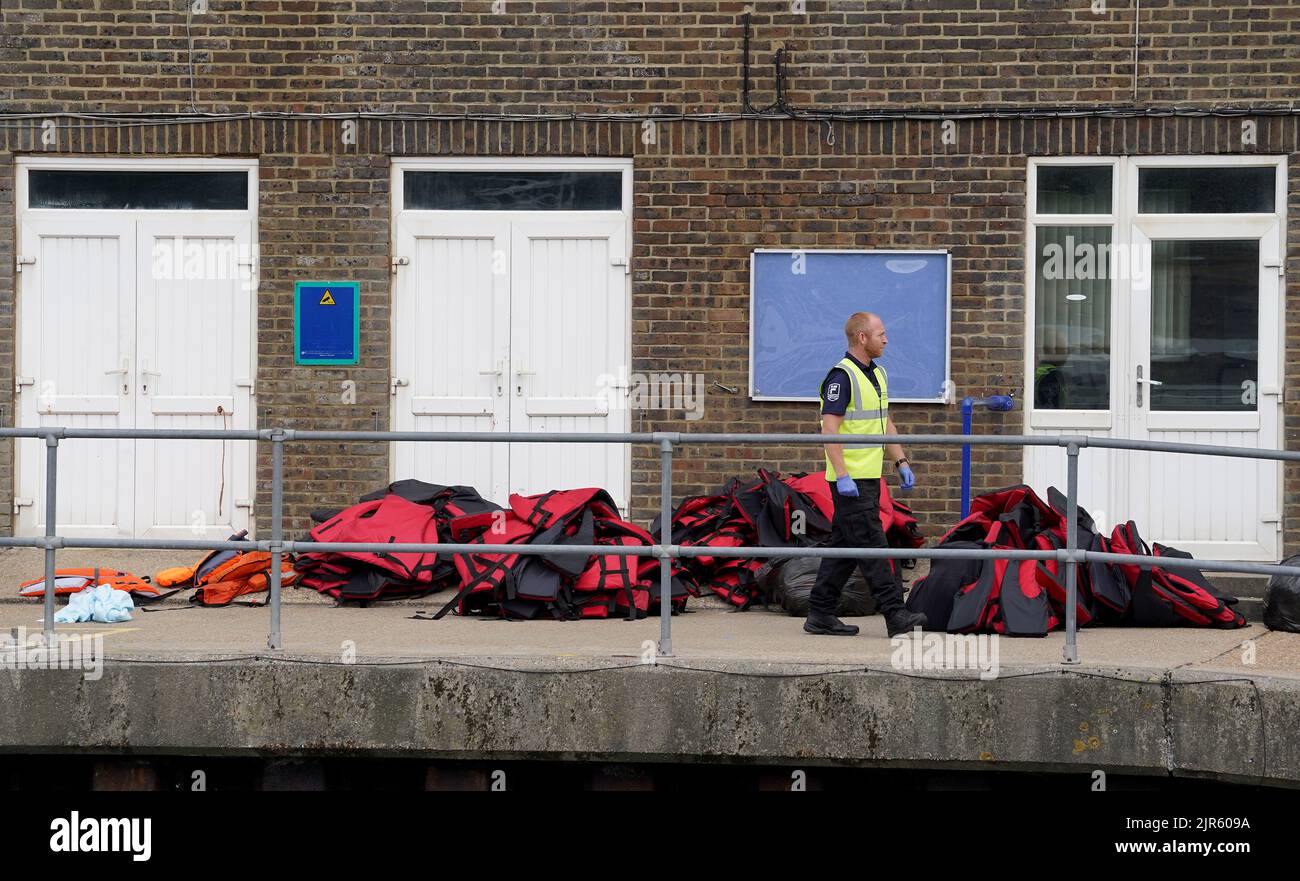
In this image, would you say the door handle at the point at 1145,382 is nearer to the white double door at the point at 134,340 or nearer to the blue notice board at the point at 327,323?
the blue notice board at the point at 327,323

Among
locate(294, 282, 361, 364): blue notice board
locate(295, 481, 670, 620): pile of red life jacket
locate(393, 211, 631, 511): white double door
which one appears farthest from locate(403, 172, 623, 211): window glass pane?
locate(295, 481, 670, 620): pile of red life jacket

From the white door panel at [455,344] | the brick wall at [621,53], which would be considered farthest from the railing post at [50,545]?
the brick wall at [621,53]

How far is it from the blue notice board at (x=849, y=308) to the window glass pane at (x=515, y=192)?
123cm

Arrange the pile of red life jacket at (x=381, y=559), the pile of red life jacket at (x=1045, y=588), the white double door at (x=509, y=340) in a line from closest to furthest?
the pile of red life jacket at (x=1045, y=588), the pile of red life jacket at (x=381, y=559), the white double door at (x=509, y=340)

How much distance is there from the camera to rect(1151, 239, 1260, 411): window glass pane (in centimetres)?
1033

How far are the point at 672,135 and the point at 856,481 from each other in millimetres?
3892

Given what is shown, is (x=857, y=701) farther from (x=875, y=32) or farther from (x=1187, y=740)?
(x=875, y=32)

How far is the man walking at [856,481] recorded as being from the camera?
723cm

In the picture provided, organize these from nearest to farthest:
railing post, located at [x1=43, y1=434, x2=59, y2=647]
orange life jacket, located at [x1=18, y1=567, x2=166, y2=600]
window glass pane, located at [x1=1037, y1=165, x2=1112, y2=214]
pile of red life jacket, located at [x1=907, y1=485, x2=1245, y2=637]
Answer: railing post, located at [x1=43, y1=434, x2=59, y2=647] → pile of red life jacket, located at [x1=907, y1=485, x2=1245, y2=637] → orange life jacket, located at [x1=18, y1=567, x2=166, y2=600] → window glass pane, located at [x1=1037, y1=165, x2=1112, y2=214]

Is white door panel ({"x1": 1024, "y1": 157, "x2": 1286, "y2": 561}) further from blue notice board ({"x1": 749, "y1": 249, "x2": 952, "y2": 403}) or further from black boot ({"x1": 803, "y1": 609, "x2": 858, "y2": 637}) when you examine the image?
black boot ({"x1": 803, "y1": 609, "x2": 858, "y2": 637})

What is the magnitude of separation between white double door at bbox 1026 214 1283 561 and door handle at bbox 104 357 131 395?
6385mm
